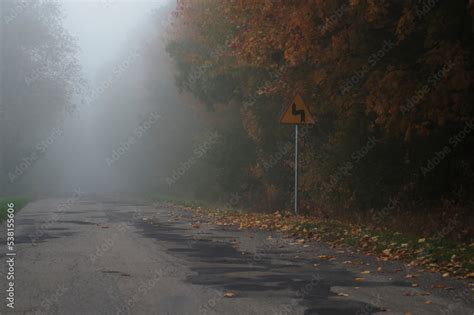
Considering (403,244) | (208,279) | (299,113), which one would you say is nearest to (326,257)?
(403,244)

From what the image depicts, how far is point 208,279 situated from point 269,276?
37.0 inches

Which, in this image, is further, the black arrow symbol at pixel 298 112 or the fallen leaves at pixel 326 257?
the black arrow symbol at pixel 298 112

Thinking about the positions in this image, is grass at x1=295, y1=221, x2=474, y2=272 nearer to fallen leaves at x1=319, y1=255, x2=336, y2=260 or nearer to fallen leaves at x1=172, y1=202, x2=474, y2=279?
fallen leaves at x1=172, y1=202, x2=474, y2=279

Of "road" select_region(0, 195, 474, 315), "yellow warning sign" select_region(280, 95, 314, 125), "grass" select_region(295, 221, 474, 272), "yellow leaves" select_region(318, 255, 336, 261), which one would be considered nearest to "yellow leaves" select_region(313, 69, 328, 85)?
"yellow warning sign" select_region(280, 95, 314, 125)

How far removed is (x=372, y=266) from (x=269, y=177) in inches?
847

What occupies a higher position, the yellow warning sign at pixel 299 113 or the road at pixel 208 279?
the yellow warning sign at pixel 299 113

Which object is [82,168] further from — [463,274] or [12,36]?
[463,274]

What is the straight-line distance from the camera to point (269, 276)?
34.4 feet

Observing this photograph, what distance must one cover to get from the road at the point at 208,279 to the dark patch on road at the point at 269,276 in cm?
1

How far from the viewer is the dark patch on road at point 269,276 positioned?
8.43 metres

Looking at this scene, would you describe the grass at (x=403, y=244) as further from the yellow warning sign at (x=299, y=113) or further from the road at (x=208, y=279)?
the yellow warning sign at (x=299, y=113)

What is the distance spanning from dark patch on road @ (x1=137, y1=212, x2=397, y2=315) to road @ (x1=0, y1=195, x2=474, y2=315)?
0.01m

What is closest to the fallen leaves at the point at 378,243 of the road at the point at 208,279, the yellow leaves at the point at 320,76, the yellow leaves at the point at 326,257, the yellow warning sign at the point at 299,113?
the yellow leaves at the point at 326,257

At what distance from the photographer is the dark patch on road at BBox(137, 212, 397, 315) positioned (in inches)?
332
